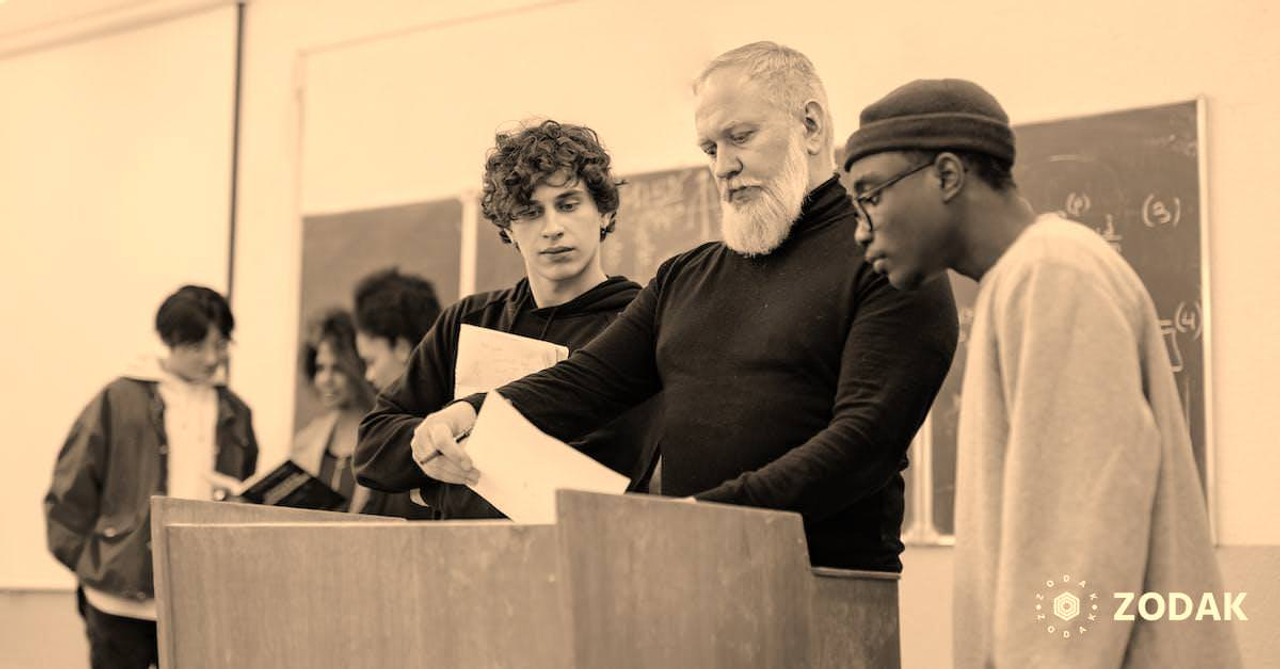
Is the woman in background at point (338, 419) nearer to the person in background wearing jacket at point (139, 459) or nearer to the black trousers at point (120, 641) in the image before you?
the person in background wearing jacket at point (139, 459)

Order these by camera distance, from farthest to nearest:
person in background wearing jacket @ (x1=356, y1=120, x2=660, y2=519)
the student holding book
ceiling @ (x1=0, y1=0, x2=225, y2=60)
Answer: ceiling @ (x1=0, y1=0, x2=225, y2=60), the student holding book, person in background wearing jacket @ (x1=356, y1=120, x2=660, y2=519)

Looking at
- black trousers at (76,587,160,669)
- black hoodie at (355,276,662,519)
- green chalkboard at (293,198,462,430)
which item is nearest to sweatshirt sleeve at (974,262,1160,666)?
black hoodie at (355,276,662,519)

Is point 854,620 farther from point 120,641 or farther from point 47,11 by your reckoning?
point 47,11

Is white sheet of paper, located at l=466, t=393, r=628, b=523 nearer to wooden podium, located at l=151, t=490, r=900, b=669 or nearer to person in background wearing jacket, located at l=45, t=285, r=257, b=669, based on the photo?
wooden podium, located at l=151, t=490, r=900, b=669

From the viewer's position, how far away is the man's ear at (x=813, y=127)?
7.27ft

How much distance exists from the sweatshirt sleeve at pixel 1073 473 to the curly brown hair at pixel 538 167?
1.23m

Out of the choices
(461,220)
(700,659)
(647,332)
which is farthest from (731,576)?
(461,220)

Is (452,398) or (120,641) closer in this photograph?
(452,398)

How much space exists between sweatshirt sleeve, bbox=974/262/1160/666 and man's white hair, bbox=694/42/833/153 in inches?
28.9

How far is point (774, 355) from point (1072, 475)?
624mm

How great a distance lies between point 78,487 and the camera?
4348 millimetres

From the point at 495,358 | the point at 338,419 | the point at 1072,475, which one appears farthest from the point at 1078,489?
the point at 338,419

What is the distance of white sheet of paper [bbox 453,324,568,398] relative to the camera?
2.45m

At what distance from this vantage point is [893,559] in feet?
6.73
